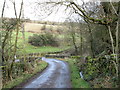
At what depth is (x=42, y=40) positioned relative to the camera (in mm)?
47750

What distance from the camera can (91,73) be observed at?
1214 cm

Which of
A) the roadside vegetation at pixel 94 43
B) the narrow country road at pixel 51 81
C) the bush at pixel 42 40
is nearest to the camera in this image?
the roadside vegetation at pixel 94 43

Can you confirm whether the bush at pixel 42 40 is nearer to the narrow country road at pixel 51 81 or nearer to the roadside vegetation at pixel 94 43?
the roadside vegetation at pixel 94 43

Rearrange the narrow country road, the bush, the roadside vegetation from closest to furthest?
the roadside vegetation → the narrow country road → the bush

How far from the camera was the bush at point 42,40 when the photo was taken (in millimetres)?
46031

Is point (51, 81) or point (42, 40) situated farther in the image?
point (42, 40)

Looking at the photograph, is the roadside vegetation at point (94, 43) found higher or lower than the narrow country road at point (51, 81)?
higher

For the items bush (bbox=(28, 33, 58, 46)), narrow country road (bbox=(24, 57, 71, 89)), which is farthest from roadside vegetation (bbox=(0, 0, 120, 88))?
bush (bbox=(28, 33, 58, 46))

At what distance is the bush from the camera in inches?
1812

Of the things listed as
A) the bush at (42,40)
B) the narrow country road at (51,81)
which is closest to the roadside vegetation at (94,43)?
the narrow country road at (51,81)

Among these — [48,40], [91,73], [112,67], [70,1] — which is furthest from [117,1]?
[48,40]

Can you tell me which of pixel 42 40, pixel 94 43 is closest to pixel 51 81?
pixel 94 43

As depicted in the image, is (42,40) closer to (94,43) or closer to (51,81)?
(94,43)

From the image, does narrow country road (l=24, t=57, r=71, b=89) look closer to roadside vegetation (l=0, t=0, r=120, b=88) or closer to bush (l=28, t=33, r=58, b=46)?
roadside vegetation (l=0, t=0, r=120, b=88)
